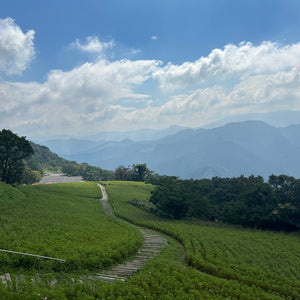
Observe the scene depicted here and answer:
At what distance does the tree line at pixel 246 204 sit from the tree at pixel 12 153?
3088 cm

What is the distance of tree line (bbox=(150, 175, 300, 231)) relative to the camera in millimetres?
40688

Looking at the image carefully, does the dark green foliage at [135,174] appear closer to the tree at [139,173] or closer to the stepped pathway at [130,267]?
the tree at [139,173]

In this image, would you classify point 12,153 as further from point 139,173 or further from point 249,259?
point 139,173

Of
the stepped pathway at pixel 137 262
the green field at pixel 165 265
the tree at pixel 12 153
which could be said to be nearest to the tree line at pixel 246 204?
the green field at pixel 165 265

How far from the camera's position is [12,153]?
54.6 meters

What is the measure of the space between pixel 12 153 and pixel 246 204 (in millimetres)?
50972

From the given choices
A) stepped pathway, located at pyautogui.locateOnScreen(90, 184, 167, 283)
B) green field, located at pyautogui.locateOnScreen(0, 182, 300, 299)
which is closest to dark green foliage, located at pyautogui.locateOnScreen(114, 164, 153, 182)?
stepped pathway, located at pyautogui.locateOnScreen(90, 184, 167, 283)

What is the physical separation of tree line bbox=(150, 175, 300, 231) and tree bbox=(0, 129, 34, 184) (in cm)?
3088

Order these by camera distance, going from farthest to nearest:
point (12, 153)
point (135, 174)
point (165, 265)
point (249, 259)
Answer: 1. point (135, 174)
2. point (12, 153)
3. point (249, 259)
4. point (165, 265)

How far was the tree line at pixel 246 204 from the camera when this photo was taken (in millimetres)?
40688

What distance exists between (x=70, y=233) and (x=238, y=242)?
16668mm

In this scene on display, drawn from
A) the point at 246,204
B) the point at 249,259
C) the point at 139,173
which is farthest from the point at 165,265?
the point at 139,173

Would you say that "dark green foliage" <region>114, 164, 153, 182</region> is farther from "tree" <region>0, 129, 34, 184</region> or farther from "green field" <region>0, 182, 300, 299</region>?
"green field" <region>0, 182, 300, 299</region>

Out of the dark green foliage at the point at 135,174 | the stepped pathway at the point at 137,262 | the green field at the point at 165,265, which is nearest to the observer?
the green field at the point at 165,265
